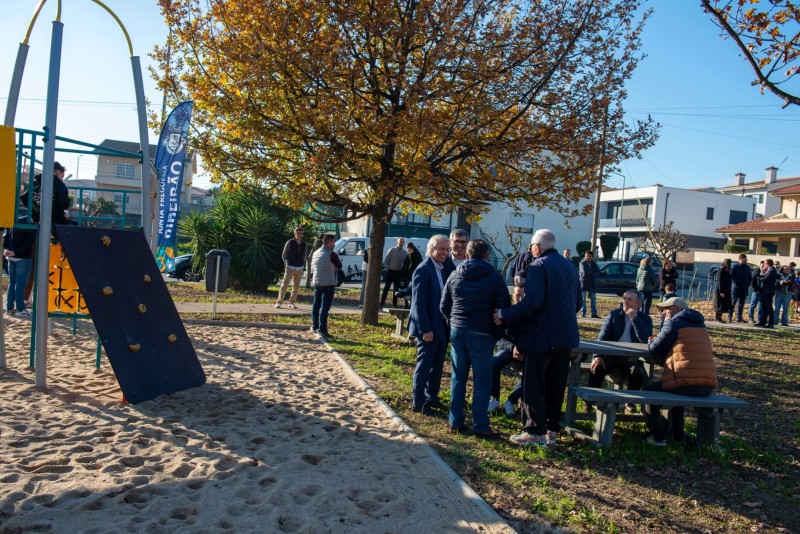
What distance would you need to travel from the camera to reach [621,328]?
7.14m

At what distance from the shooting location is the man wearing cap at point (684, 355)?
5629 millimetres

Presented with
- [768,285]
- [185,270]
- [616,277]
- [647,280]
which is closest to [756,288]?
[768,285]

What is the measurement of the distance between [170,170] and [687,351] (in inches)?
323

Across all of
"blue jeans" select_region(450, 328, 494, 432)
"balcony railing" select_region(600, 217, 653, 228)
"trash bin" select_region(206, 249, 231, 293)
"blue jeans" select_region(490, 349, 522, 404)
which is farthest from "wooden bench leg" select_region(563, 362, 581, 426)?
"balcony railing" select_region(600, 217, 653, 228)

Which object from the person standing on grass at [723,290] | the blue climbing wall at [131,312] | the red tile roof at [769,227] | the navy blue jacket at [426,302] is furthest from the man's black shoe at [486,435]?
the red tile roof at [769,227]

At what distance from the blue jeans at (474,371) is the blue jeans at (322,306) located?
5.02 metres

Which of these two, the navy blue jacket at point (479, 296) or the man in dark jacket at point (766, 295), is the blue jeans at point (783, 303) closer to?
the man in dark jacket at point (766, 295)

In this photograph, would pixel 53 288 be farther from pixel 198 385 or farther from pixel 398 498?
pixel 398 498

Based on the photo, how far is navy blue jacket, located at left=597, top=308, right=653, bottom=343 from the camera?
7074 millimetres

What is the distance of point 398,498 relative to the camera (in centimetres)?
417

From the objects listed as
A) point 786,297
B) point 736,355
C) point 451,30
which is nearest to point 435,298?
point 451,30

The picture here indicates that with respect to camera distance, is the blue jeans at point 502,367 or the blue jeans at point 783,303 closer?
the blue jeans at point 502,367

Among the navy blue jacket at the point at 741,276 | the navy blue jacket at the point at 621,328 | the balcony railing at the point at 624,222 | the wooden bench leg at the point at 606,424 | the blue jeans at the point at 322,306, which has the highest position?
the balcony railing at the point at 624,222

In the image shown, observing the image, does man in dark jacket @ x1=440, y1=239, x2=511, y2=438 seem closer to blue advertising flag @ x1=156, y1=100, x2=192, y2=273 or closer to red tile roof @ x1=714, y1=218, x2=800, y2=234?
blue advertising flag @ x1=156, y1=100, x2=192, y2=273
